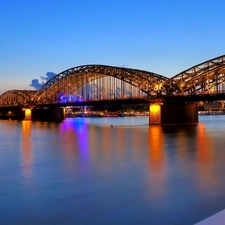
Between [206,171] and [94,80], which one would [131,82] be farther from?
[206,171]

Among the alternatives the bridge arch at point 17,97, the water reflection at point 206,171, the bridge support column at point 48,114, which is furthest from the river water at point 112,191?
the bridge arch at point 17,97

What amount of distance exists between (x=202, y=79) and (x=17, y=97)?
117 metres

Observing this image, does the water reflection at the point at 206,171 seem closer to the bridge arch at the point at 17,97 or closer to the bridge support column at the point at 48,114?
the bridge support column at the point at 48,114

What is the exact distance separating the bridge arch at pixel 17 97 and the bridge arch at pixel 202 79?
8349cm

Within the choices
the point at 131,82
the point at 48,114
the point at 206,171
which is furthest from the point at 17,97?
the point at 206,171

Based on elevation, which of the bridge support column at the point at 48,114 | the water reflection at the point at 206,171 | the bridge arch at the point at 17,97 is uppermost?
the bridge arch at the point at 17,97

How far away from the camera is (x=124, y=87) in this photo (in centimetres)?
10331

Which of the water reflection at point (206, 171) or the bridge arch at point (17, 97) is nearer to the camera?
the water reflection at point (206, 171)

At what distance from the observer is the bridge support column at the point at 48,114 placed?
133m

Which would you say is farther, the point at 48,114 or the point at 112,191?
the point at 48,114

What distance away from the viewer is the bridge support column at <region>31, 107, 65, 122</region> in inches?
5226

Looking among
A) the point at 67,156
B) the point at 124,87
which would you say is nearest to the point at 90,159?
the point at 67,156

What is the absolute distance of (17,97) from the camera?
177 meters

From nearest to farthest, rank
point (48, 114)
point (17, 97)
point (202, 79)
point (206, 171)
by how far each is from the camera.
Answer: point (206, 171) → point (202, 79) → point (48, 114) → point (17, 97)
